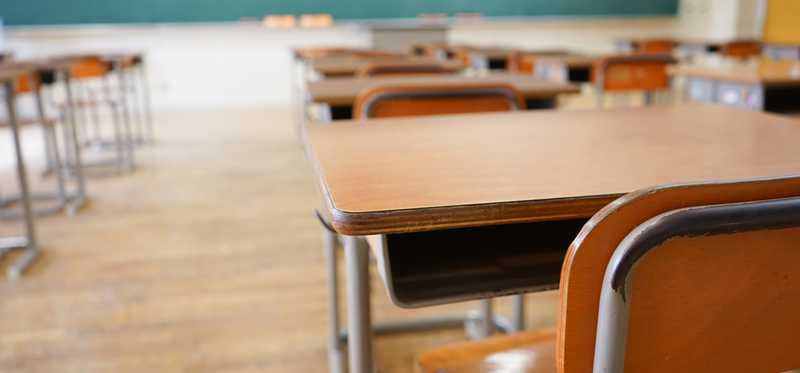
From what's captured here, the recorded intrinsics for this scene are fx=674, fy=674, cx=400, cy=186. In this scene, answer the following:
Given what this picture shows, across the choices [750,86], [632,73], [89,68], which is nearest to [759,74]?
[750,86]

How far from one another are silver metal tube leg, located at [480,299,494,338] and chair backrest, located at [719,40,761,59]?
4969 millimetres

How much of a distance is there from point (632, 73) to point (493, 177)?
11.5ft

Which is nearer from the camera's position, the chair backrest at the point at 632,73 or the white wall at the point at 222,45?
the chair backrest at the point at 632,73

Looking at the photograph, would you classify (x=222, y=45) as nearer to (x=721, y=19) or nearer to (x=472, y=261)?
(x=721, y=19)

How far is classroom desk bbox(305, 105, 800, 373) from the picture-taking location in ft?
2.40

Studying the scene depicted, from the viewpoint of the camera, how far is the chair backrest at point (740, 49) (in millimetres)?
→ 5828

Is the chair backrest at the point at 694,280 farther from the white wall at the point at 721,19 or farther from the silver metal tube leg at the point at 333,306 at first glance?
the white wall at the point at 721,19

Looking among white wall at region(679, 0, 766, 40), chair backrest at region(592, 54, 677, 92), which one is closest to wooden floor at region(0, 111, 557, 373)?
chair backrest at region(592, 54, 677, 92)

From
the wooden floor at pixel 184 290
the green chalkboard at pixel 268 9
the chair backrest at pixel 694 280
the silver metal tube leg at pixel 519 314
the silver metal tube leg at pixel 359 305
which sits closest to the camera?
the chair backrest at pixel 694 280

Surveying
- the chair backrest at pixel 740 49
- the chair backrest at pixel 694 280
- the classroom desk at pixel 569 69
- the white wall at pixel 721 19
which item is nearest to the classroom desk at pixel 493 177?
the chair backrest at pixel 694 280

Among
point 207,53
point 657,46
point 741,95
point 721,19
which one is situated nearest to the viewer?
point 741,95

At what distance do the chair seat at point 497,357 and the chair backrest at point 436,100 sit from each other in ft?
2.49

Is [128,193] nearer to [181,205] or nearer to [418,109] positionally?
[181,205]

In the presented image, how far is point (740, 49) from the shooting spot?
588 cm
